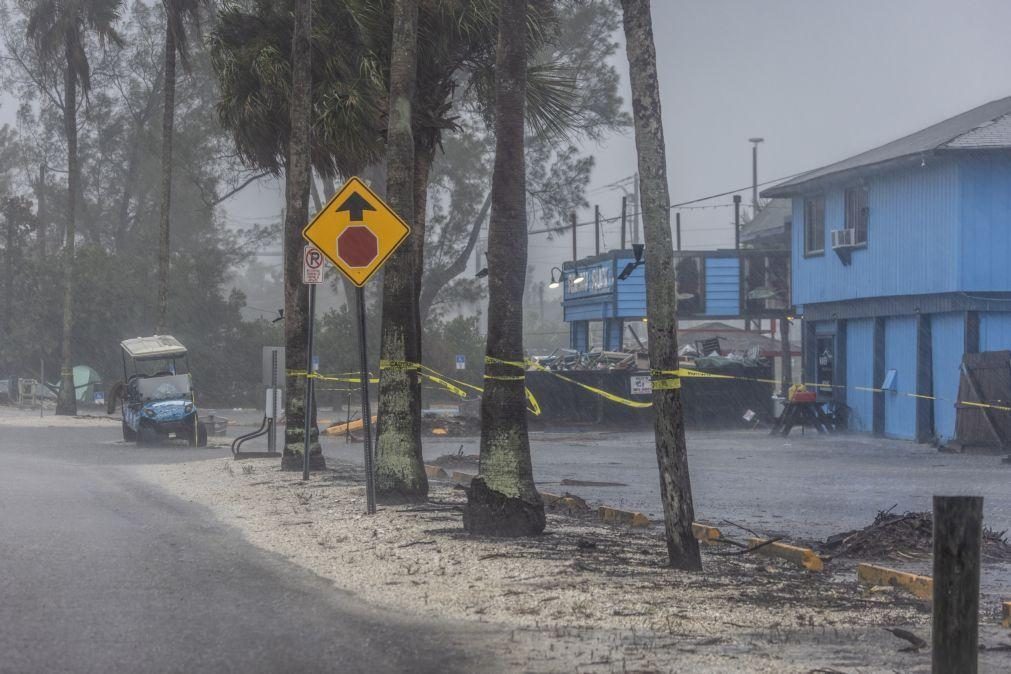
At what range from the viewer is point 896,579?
9.31 m

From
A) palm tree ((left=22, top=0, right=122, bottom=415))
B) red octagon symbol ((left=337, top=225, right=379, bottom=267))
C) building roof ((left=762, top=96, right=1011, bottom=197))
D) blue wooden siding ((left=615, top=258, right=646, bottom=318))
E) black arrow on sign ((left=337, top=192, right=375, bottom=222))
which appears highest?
palm tree ((left=22, top=0, right=122, bottom=415))

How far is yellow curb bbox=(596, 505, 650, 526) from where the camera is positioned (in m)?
12.8

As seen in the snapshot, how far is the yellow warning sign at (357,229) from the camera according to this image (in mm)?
13219

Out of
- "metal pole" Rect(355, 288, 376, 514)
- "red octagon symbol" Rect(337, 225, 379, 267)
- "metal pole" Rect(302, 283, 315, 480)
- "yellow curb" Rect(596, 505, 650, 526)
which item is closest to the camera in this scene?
"yellow curb" Rect(596, 505, 650, 526)

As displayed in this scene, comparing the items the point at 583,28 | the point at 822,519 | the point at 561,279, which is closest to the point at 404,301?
the point at 822,519

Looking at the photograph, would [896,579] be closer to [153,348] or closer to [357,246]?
[357,246]

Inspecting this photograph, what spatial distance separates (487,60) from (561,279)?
89.0ft

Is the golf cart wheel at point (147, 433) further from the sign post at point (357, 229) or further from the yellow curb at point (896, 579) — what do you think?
the yellow curb at point (896, 579)

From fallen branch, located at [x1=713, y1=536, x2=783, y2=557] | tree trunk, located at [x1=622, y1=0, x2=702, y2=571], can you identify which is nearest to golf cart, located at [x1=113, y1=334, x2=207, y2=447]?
fallen branch, located at [x1=713, y1=536, x2=783, y2=557]

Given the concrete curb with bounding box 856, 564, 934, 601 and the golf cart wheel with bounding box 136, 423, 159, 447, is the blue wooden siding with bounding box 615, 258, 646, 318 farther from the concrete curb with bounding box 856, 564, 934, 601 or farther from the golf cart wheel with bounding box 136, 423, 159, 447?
the concrete curb with bounding box 856, 564, 934, 601

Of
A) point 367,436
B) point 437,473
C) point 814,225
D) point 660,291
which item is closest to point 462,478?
point 437,473

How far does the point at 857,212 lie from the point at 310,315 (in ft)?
56.4

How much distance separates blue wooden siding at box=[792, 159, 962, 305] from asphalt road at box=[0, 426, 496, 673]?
60.5ft

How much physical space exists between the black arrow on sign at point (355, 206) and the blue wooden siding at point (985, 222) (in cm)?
1710
